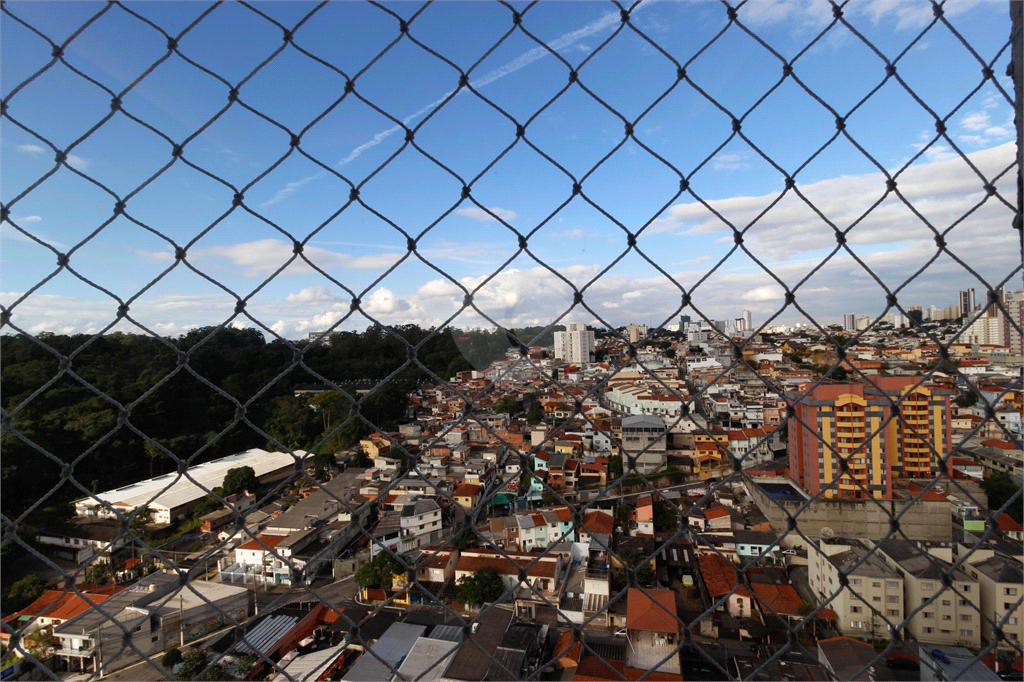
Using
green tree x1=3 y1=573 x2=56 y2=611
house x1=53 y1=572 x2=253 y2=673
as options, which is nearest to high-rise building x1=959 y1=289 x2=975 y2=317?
house x1=53 y1=572 x2=253 y2=673

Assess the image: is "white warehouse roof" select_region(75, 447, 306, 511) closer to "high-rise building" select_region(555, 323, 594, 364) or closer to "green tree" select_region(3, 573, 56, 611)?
"green tree" select_region(3, 573, 56, 611)

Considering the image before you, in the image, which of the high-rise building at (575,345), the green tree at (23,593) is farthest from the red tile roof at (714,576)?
the green tree at (23,593)

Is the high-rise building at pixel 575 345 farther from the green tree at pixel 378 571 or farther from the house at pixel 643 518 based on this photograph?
the house at pixel 643 518

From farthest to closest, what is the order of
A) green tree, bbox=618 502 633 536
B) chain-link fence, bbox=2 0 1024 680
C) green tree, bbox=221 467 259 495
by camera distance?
1. green tree, bbox=618 502 633 536
2. green tree, bbox=221 467 259 495
3. chain-link fence, bbox=2 0 1024 680

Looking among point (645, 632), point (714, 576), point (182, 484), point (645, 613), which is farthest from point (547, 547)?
point (714, 576)

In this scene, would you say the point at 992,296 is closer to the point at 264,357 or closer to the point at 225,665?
the point at 264,357

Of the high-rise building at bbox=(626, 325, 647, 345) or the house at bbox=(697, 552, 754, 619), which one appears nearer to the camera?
the high-rise building at bbox=(626, 325, 647, 345)
